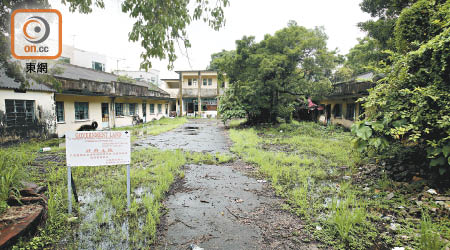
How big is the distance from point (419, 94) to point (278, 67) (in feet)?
31.7

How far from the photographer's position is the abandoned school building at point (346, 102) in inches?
478

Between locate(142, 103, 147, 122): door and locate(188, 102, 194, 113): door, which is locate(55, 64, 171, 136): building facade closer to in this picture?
locate(142, 103, 147, 122): door

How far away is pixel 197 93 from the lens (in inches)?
1201

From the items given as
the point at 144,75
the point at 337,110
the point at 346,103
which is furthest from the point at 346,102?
the point at 144,75

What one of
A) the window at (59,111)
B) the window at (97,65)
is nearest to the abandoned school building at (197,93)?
the window at (97,65)

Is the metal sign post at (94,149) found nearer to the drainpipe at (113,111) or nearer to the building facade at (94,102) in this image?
the building facade at (94,102)

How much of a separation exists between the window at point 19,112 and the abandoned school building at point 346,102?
1675 cm

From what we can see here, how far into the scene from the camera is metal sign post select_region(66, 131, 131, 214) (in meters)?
3.23

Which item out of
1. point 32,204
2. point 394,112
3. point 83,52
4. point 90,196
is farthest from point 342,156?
point 83,52

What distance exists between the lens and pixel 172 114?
3031 centimetres

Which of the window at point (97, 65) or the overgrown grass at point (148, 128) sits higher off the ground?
the window at point (97, 65)

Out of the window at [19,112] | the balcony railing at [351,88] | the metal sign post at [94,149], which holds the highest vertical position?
the balcony railing at [351,88]

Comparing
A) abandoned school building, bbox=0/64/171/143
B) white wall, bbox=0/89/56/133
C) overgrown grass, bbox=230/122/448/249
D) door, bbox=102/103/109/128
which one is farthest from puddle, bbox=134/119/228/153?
door, bbox=102/103/109/128

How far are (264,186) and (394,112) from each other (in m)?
3.02
